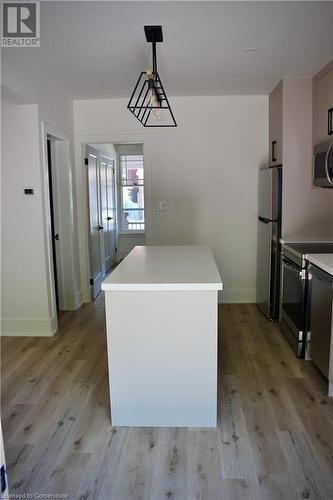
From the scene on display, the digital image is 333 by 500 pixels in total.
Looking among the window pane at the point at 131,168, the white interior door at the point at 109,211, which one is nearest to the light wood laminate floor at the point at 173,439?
the white interior door at the point at 109,211

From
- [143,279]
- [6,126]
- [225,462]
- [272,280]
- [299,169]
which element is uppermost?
[6,126]

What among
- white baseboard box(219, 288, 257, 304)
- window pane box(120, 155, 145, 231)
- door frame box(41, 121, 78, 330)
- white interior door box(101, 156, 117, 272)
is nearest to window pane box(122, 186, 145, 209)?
window pane box(120, 155, 145, 231)

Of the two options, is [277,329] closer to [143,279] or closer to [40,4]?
[143,279]

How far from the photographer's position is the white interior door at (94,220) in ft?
16.3

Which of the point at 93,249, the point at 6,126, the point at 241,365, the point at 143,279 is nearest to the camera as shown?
the point at 143,279

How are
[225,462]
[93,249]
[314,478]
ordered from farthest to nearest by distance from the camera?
[93,249], [225,462], [314,478]

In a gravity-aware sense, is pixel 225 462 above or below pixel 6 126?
below

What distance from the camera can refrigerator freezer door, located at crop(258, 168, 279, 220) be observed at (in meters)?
3.90

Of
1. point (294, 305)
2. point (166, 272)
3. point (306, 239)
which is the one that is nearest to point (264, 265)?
point (306, 239)

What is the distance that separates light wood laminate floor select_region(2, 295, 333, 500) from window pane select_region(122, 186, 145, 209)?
4530mm

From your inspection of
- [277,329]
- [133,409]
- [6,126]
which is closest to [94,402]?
[133,409]

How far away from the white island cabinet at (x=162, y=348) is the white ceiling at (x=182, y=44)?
1627 millimetres

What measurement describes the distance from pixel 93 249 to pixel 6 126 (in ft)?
6.60

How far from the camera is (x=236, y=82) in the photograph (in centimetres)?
398
